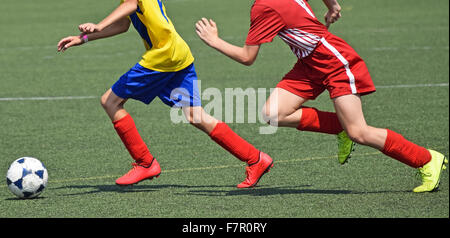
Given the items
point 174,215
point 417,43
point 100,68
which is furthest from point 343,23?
point 174,215

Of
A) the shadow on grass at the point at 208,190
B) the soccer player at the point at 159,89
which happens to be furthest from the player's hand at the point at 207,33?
the shadow on grass at the point at 208,190

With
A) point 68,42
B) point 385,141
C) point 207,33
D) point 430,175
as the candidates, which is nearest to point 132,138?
point 68,42

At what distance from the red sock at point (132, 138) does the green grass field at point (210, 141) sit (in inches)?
10.4

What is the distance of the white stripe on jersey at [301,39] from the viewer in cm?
663

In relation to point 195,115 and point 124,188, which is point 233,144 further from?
point 124,188

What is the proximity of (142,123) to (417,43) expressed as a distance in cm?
841

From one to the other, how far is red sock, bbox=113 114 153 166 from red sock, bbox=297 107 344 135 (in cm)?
136

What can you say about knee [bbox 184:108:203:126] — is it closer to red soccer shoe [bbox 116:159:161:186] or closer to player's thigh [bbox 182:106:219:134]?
player's thigh [bbox 182:106:219:134]

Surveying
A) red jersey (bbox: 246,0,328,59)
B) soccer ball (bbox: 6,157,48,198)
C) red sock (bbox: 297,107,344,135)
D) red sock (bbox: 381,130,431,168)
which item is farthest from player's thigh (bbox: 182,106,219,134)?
red sock (bbox: 381,130,431,168)

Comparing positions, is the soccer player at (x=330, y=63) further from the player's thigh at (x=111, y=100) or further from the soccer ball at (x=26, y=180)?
the soccer ball at (x=26, y=180)

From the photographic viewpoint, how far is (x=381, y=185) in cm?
705

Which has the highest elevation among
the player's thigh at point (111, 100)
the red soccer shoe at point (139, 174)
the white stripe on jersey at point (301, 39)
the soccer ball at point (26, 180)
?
the player's thigh at point (111, 100)

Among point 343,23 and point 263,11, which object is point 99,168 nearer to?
point 263,11

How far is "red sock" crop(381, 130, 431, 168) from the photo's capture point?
21.6ft
